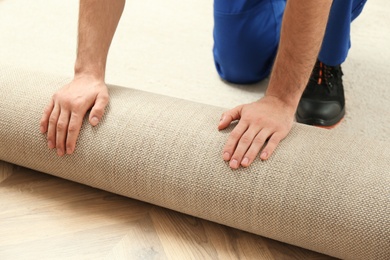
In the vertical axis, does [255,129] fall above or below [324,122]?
above

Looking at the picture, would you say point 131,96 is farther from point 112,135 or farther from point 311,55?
point 311,55

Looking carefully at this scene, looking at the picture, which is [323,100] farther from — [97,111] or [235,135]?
[97,111]

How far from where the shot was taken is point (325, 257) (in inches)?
33.4

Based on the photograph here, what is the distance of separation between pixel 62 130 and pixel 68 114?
0.03 meters

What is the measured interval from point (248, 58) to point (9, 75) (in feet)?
2.04

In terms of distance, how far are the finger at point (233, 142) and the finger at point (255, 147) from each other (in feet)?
0.05

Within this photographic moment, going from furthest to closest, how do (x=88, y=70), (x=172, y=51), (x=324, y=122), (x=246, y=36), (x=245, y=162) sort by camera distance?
(x=172, y=51) < (x=246, y=36) < (x=324, y=122) < (x=88, y=70) < (x=245, y=162)

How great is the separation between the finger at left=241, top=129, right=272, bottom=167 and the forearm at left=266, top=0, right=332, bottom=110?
100mm

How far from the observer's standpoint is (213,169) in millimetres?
804

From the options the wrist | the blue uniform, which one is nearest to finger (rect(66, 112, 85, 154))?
the wrist

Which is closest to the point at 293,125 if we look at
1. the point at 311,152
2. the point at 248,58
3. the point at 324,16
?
the point at 311,152

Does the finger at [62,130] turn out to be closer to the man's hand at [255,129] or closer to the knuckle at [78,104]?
the knuckle at [78,104]

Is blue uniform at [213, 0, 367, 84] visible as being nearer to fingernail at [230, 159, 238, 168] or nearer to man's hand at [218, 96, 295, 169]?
man's hand at [218, 96, 295, 169]

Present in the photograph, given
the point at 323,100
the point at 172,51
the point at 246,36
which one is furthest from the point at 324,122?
the point at 172,51
